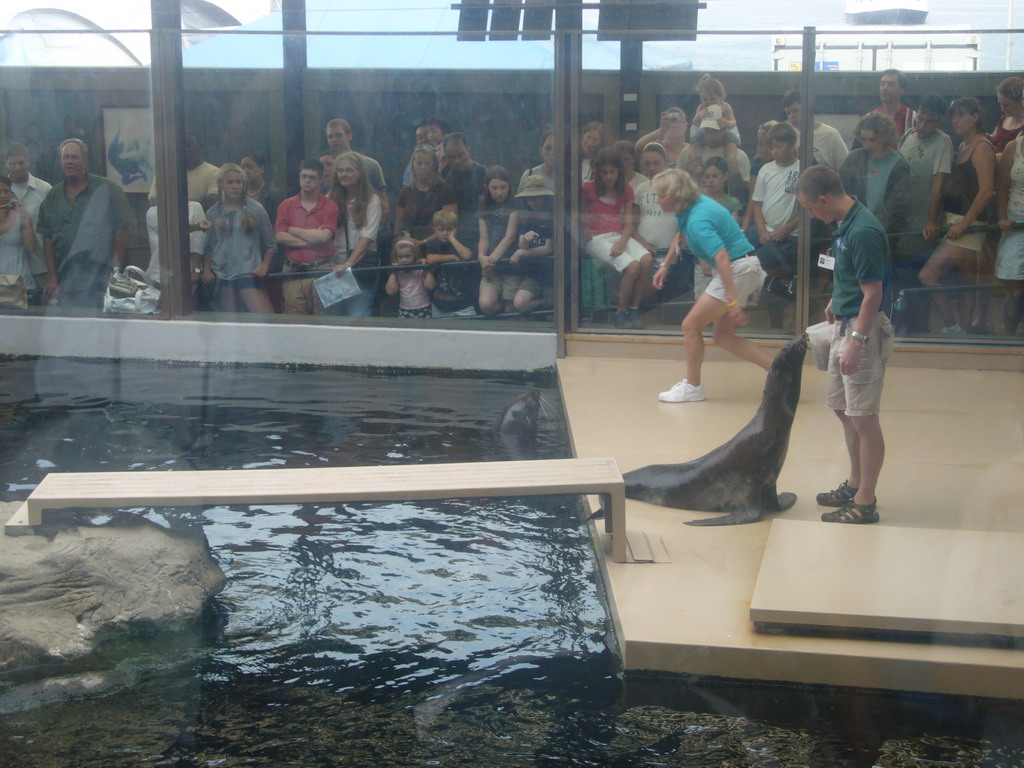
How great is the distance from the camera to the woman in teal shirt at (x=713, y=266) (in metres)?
6.38

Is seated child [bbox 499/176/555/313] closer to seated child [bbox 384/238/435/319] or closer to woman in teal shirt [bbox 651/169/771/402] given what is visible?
seated child [bbox 384/238/435/319]

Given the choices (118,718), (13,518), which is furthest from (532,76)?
(118,718)

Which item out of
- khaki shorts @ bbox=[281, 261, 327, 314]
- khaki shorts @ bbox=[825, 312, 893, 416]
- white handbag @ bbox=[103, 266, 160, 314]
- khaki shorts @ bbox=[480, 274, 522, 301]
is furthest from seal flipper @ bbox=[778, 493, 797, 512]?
white handbag @ bbox=[103, 266, 160, 314]

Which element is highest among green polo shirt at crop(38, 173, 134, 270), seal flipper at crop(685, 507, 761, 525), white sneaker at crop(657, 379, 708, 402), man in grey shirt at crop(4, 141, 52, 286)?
man in grey shirt at crop(4, 141, 52, 286)

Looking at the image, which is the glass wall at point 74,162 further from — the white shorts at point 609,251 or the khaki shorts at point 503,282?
the white shorts at point 609,251

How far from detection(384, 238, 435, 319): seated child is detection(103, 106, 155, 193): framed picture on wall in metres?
2.18

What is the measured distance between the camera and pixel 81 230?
29.4 feet

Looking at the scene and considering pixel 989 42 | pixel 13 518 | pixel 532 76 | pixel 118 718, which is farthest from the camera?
pixel 532 76

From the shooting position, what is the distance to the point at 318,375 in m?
8.44

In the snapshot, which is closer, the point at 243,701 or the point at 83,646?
the point at 243,701

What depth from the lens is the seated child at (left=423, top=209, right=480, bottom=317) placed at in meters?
8.45

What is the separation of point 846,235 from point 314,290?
540cm

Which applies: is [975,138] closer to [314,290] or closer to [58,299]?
[314,290]

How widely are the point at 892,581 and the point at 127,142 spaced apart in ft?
24.0
